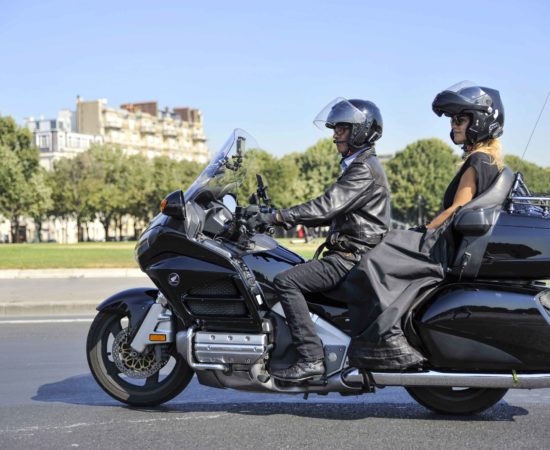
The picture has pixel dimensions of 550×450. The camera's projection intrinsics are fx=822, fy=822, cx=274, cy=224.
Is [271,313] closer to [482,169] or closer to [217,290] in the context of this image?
[217,290]

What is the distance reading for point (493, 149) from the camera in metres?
5.07

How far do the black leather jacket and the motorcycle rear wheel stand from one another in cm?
103

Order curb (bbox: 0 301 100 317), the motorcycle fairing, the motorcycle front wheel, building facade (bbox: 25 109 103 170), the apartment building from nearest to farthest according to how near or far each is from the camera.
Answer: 1. the motorcycle fairing
2. the motorcycle front wheel
3. curb (bbox: 0 301 100 317)
4. building facade (bbox: 25 109 103 170)
5. the apartment building

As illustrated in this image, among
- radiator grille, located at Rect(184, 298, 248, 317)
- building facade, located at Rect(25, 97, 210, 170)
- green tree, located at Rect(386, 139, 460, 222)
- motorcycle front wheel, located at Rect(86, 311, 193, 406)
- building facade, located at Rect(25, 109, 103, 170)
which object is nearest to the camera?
radiator grille, located at Rect(184, 298, 248, 317)

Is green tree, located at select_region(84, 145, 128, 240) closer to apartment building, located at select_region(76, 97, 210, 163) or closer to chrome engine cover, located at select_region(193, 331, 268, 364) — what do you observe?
apartment building, located at select_region(76, 97, 210, 163)

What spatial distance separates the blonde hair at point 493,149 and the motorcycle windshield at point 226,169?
145 cm

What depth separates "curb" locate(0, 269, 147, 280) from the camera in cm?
1702

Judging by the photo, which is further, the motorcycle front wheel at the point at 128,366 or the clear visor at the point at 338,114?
the motorcycle front wheel at the point at 128,366

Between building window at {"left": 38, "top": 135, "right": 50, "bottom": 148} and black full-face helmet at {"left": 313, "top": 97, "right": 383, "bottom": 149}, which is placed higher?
black full-face helmet at {"left": 313, "top": 97, "right": 383, "bottom": 149}

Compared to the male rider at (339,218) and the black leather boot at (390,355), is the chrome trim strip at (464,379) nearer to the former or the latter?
the black leather boot at (390,355)

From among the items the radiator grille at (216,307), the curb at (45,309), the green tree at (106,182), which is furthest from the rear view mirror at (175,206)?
the green tree at (106,182)

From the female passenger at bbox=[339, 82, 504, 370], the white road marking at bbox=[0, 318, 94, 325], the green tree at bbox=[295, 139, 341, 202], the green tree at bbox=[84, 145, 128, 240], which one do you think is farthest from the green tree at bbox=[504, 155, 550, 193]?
the female passenger at bbox=[339, 82, 504, 370]

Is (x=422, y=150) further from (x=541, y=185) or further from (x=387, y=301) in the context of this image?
(x=387, y=301)

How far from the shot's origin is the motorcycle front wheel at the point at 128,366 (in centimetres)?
548
